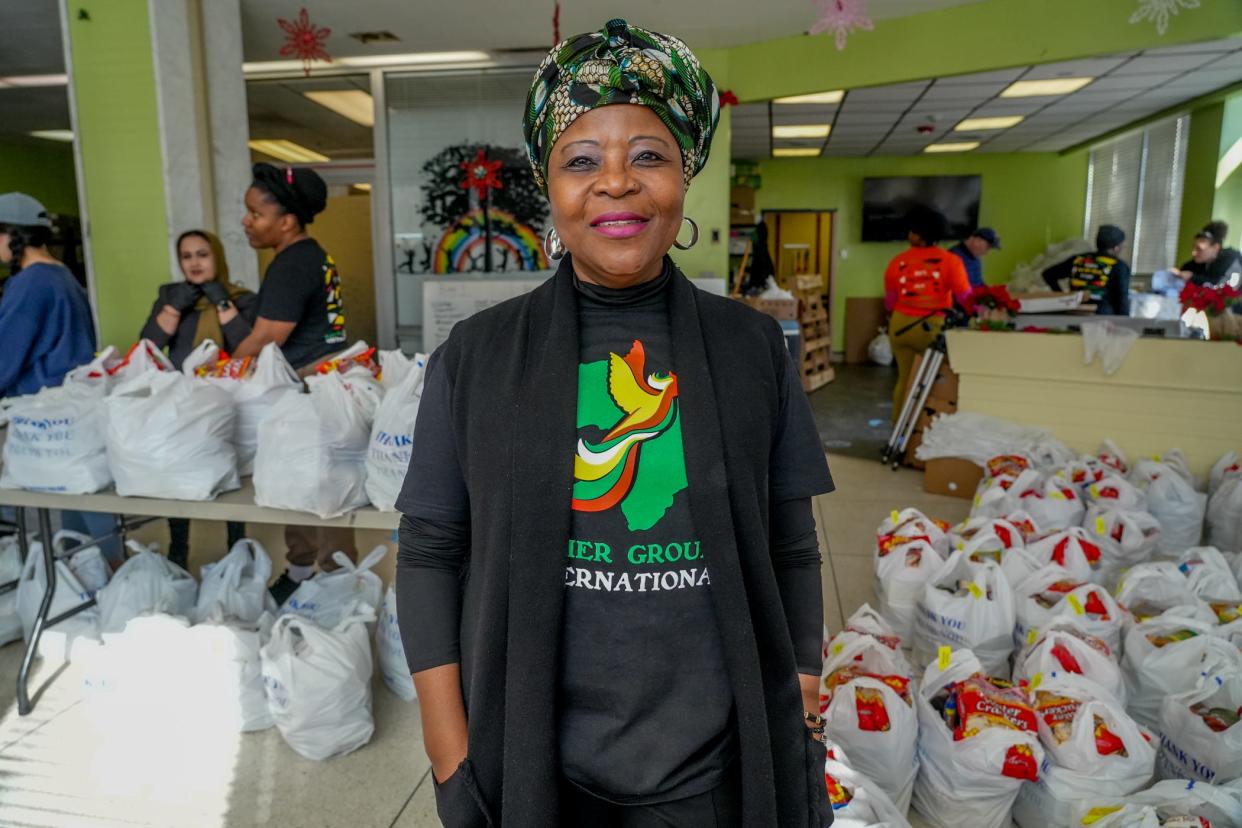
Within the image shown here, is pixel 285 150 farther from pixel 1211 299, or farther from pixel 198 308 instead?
pixel 1211 299

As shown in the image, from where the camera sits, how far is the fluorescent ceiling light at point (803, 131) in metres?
9.95

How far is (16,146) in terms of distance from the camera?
431 inches

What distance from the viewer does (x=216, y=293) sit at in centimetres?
317

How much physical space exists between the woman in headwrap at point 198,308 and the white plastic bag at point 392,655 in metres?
1.33

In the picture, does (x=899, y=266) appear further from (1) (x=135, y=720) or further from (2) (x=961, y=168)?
(2) (x=961, y=168)

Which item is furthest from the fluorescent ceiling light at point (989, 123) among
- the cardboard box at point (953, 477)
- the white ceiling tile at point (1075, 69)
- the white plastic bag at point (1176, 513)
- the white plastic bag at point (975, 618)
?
the white plastic bag at point (975, 618)

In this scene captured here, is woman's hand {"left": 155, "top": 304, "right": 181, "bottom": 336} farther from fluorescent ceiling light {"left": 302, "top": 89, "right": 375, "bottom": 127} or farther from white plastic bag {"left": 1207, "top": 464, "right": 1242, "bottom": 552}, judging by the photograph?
white plastic bag {"left": 1207, "top": 464, "right": 1242, "bottom": 552}

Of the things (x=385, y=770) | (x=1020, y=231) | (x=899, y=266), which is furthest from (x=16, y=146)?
(x=1020, y=231)

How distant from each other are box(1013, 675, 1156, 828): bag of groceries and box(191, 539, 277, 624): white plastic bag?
7.79ft

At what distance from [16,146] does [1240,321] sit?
1370 cm

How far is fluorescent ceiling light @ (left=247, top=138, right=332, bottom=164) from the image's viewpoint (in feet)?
29.5

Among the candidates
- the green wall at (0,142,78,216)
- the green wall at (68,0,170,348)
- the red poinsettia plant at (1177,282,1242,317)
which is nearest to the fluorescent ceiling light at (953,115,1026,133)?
the red poinsettia plant at (1177,282,1242,317)

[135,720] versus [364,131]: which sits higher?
[364,131]

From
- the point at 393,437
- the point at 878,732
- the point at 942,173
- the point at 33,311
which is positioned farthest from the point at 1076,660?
the point at 942,173
